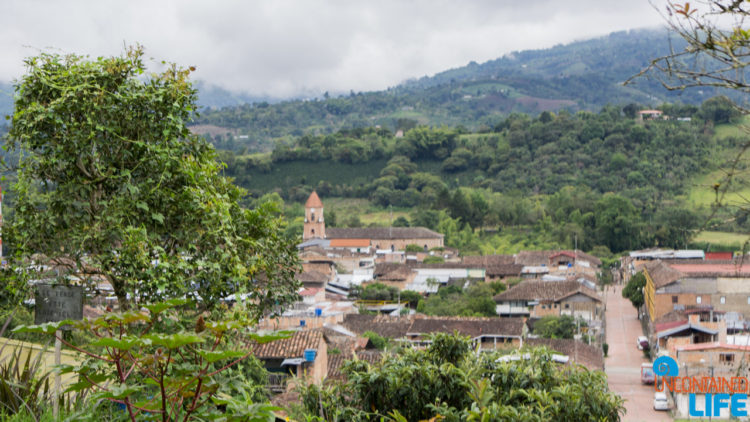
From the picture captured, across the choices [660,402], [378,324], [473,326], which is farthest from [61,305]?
[378,324]

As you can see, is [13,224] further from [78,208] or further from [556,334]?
[556,334]

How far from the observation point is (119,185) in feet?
14.3

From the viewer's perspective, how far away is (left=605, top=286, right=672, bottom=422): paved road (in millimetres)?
13336

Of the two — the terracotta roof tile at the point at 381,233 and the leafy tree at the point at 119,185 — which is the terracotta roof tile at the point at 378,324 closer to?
the leafy tree at the point at 119,185

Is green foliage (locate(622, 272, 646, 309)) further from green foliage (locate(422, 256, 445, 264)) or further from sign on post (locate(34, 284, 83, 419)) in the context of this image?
sign on post (locate(34, 284, 83, 419))

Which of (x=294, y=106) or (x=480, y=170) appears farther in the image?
(x=294, y=106)

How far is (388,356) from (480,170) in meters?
55.7

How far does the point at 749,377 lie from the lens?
38.4 feet

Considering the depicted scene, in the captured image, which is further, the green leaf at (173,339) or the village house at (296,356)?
the village house at (296,356)

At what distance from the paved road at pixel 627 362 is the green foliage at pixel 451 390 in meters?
4.95

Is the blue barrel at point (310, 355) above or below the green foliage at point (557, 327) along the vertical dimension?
above

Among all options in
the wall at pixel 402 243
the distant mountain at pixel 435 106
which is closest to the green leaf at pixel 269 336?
the wall at pixel 402 243

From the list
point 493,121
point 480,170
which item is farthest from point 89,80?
point 493,121

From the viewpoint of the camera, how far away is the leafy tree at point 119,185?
4148mm
